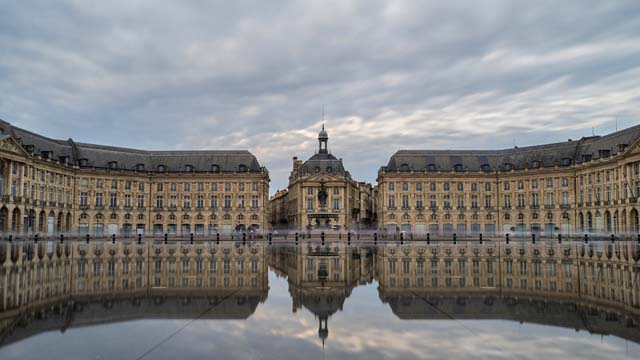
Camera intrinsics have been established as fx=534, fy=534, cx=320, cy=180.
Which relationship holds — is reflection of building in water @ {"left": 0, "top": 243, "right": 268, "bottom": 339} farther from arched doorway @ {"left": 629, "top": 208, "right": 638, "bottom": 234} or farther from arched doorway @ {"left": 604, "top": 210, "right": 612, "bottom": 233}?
arched doorway @ {"left": 604, "top": 210, "right": 612, "bottom": 233}

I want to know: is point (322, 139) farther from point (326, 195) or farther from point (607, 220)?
point (607, 220)

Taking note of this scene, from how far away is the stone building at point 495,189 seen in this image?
84.3 metres

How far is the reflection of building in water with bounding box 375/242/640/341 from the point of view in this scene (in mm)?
10312

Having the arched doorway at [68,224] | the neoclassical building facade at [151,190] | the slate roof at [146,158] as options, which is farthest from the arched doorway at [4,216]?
the slate roof at [146,158]

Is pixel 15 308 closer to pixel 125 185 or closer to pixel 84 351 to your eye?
pixel 84 351

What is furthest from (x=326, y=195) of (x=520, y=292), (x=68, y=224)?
(x=520, y=292)

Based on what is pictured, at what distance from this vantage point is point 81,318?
32.7ft

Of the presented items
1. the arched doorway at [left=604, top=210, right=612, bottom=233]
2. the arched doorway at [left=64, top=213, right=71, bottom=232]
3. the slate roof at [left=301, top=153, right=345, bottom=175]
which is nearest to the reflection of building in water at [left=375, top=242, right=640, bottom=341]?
the arched doorway at [left=604, top=210, right=612, bottom=233]

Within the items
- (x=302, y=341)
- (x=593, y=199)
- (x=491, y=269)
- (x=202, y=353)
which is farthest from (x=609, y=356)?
(x=593, y=199)

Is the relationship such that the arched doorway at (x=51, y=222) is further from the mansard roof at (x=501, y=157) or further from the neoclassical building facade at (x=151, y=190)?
the mansard roof at (x=501, y=157)

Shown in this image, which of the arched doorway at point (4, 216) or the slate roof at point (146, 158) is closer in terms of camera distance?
A: the arched doorway at point (4, 216)

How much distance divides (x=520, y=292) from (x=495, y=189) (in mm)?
85506

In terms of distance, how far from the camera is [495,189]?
9475 cm

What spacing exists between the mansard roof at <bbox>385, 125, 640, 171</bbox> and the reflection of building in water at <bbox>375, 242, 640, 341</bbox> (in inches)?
2848
